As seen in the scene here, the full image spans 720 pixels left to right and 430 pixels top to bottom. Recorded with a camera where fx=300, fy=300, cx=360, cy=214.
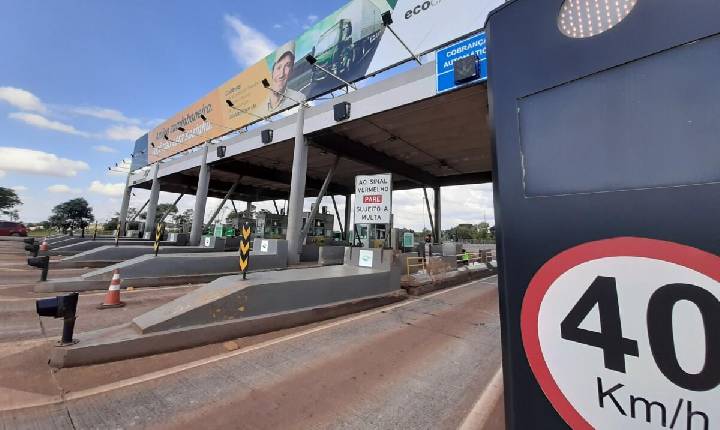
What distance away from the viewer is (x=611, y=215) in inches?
52.7

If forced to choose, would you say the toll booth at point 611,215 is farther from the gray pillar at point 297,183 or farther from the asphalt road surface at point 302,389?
the gray pillar at point 297,183

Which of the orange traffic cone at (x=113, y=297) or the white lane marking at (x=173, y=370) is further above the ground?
the orange traffic cone at (x=113, y=297)

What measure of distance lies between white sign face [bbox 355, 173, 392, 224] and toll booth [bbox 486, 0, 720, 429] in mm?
8016

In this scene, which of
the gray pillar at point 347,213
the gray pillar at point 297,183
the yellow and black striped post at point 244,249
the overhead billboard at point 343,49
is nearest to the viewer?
the yellow and black striped post at point 244,249

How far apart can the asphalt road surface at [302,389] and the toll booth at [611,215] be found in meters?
2.46

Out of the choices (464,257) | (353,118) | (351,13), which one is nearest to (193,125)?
(351,13)

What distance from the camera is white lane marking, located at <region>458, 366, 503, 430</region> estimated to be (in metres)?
3.37

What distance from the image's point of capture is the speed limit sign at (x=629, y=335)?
1.12 meters

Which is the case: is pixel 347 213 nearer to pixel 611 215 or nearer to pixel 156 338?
pixel 156 338

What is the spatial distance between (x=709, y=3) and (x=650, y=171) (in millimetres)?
708

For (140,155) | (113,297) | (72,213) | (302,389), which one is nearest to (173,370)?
(302,389)

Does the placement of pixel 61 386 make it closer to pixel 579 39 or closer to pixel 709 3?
pixel 579 39

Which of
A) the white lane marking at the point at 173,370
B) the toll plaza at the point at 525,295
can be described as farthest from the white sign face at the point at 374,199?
the white lane marking at the point at 173,370

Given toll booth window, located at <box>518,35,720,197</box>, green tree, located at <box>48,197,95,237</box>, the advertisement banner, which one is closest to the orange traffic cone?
toll booth window, located at <box>518,35,720,197</box>
